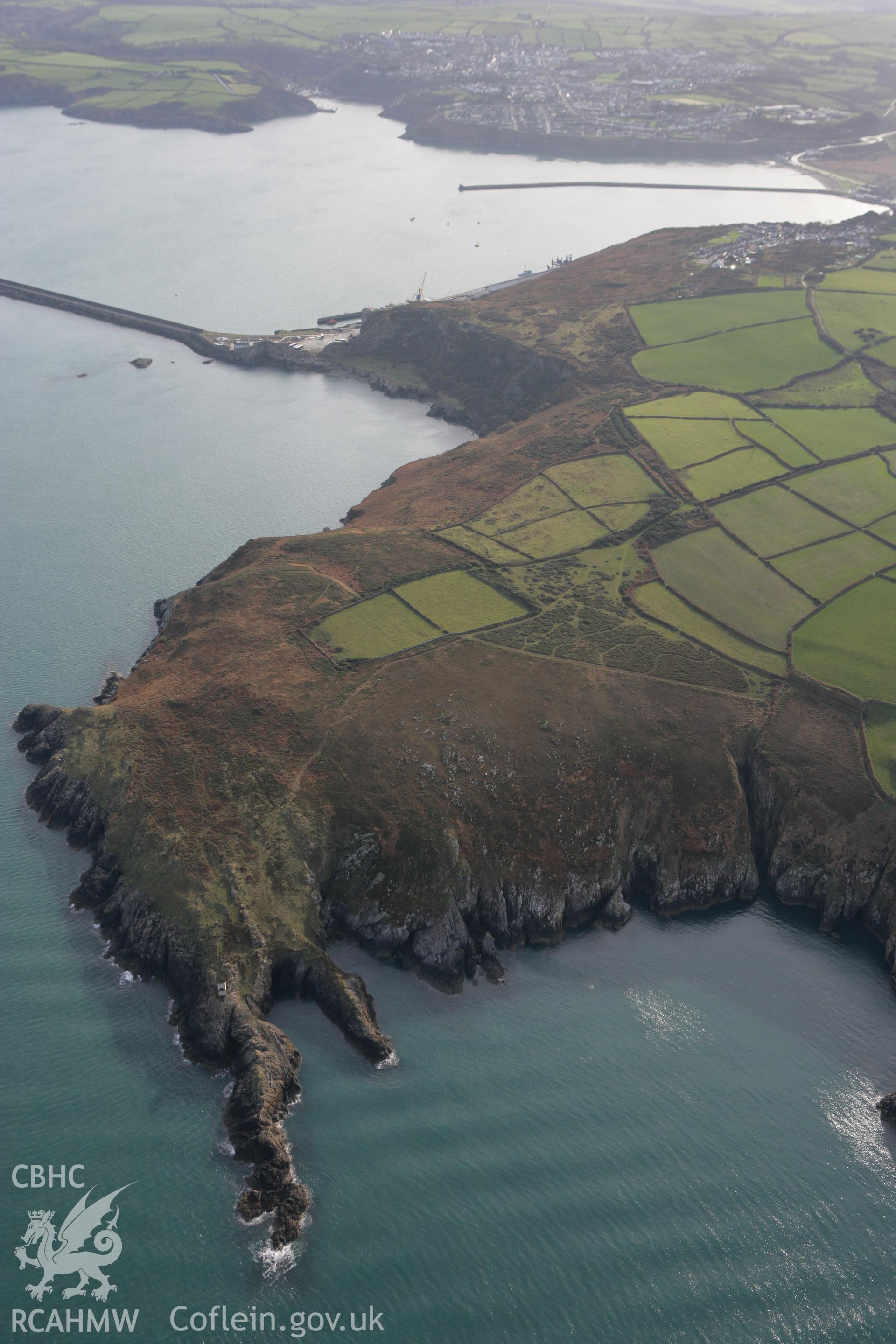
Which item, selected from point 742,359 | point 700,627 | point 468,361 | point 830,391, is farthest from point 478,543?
point 742,359

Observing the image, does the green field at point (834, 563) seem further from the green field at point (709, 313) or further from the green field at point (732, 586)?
the green field at point (709, 313)

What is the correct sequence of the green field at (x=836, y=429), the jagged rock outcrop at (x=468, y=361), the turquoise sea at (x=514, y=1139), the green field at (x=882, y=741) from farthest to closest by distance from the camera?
the jagged rock outcrop at (x=468, y=361) → the green field at (x=836, y=429) → the green field at (x=882, y=741) → the turquoise sea at (x=514, y=1139)

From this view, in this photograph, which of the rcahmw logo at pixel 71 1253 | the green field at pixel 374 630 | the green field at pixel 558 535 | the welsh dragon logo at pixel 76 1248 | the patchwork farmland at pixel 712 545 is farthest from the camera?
the green field at pixel 558 535

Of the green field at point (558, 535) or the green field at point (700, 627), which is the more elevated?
the green field at point (558, 535)

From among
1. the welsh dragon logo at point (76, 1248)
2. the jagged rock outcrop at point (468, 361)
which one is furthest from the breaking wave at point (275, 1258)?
the jagged rock outcrop at point (468, 361)

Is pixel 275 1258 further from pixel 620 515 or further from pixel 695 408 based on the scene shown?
pixel 695 408

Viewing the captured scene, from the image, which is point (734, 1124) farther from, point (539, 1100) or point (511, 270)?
point (511, 270)

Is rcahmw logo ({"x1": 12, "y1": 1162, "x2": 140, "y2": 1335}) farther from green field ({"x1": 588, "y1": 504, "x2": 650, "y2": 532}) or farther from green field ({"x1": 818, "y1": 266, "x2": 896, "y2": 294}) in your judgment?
green field ({"x1": 818, "y1": 266, "x2": 896, "y2": 294})
